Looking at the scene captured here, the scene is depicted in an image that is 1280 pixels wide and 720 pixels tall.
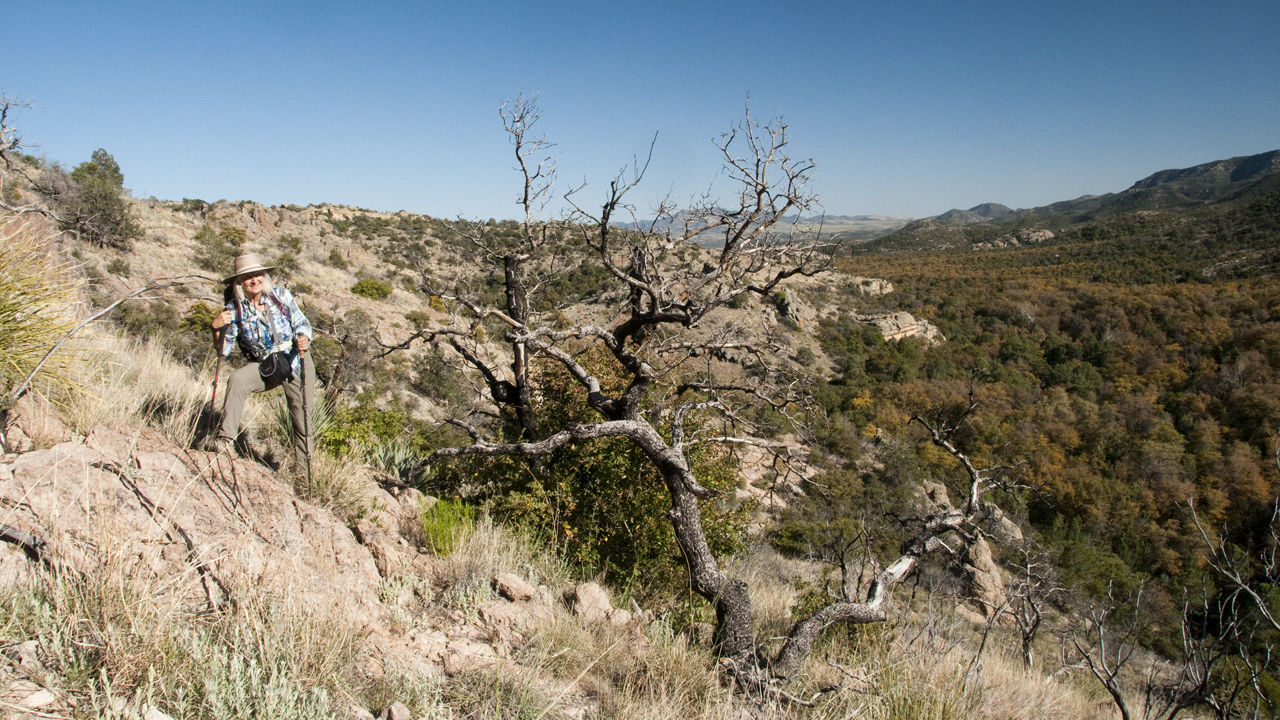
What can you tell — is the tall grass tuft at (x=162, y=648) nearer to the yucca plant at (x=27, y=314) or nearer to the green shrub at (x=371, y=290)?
the yucca plant at (x=27, y=314)

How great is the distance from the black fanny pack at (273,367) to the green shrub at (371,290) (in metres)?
19.5

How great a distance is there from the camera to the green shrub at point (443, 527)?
174 inches

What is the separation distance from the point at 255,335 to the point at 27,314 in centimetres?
105

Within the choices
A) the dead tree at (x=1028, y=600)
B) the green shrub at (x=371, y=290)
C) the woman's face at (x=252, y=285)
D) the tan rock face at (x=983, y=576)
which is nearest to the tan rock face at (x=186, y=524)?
the woman's face at (x=252, y=285)

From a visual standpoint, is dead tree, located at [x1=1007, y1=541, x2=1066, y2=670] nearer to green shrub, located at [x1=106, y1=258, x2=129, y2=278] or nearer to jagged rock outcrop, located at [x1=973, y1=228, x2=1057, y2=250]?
green shrub, located at [x1=106, y1=258, x2=129, y2=278]

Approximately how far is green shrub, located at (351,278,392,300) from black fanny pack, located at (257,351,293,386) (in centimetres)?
1955

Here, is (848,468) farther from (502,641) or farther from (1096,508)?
(502,641)

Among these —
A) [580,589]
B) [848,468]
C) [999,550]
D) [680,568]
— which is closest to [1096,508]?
[999,550]

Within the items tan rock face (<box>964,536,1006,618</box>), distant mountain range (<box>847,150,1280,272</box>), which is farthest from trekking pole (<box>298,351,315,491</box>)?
distant mountain range (<box>847,150,1280,272</box>)

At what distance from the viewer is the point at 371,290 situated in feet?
72.3

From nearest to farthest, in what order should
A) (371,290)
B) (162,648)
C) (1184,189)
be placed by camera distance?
(162,648) < (371,290) < (1184,189)

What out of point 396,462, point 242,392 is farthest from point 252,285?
point 396,462

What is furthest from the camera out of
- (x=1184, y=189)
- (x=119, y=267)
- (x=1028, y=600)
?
(x=1184, y=189)

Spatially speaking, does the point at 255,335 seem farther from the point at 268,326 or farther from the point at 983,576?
the point at 983,576
